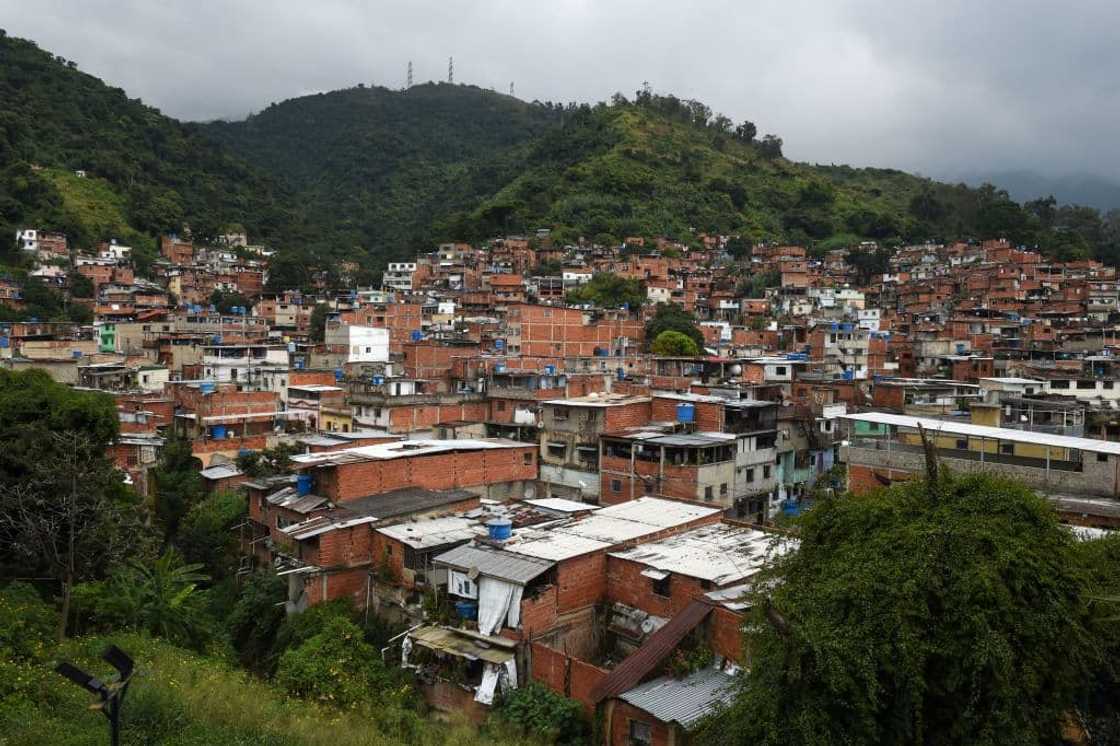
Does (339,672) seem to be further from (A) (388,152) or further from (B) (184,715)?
(A) (388,152)

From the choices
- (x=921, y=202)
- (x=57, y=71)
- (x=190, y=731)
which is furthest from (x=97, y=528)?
(x=57, y=71)

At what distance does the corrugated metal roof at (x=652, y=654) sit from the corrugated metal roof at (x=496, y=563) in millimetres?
1996

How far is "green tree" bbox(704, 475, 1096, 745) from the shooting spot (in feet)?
27.0

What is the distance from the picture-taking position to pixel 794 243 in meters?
80.4

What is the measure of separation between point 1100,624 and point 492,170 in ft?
330

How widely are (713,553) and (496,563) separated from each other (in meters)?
3.80

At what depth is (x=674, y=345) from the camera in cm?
4572

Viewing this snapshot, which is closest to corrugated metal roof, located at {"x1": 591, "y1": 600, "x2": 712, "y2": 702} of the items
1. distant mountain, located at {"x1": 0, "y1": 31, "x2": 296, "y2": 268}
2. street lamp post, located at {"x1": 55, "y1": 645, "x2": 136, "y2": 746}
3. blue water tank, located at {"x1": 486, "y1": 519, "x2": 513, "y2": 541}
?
blue water tank, located at {"x1": 486, "y1": 519, "x2": 513, "y2": 541}

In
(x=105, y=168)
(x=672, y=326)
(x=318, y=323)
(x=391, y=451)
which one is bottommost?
(x=391, y=451)

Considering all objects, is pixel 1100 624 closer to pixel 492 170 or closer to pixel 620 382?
pixel 620 382

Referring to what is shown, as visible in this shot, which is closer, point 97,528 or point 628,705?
point 628,705

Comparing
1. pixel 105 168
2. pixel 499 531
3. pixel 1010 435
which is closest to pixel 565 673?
pixel 499 531

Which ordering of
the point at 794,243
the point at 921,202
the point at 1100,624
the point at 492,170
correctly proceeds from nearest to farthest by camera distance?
the point at 1100,624, the point at 794,243, the point at 921,202, the point at 492,170

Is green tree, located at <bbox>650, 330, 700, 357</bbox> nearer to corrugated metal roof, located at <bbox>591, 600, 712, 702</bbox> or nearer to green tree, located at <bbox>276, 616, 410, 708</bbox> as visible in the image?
green tree, located at <bbox>276, 616, 410, 708</bbox>
